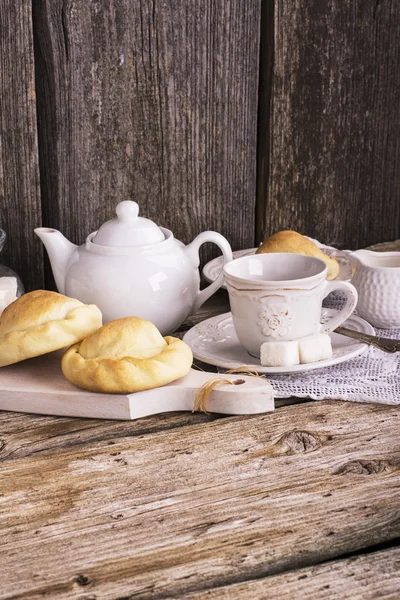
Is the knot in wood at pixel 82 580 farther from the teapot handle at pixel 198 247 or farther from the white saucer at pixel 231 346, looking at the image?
the teapot handle at pixel 198 247

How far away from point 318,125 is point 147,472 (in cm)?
104

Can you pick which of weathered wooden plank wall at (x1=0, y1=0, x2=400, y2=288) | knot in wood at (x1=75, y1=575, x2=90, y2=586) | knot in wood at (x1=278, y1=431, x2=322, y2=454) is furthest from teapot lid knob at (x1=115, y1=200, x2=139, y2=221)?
knot in wood at (x1=75, y1=575, x2=90, y2=586)

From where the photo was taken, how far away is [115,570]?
0.65 m

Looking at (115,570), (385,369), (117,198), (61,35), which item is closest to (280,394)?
(385,369)

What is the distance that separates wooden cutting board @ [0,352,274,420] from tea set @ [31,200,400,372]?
11 centimetres

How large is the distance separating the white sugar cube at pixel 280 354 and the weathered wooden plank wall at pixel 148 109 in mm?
576

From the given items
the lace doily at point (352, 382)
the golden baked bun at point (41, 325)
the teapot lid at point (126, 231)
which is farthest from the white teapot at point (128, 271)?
the lace doily at point (352, 382)

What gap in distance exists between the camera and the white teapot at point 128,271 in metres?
1.11

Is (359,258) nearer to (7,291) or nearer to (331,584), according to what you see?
(7,291)

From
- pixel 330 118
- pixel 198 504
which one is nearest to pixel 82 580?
pixel 198 504

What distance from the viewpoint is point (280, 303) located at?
3.38 feet

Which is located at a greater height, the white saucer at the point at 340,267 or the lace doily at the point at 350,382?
the white saucer at the point at 340,267

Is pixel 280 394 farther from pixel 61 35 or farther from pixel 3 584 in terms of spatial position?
pixel 61 35

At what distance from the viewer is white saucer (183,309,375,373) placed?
1030 millimetres
